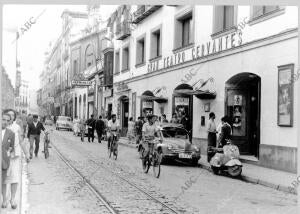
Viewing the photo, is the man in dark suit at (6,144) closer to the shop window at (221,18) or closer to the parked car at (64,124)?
the shop window at (221,18)

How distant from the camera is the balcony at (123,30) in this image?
3167 centimetres

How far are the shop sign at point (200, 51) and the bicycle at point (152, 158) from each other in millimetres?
6506

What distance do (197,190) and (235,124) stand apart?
8.28m

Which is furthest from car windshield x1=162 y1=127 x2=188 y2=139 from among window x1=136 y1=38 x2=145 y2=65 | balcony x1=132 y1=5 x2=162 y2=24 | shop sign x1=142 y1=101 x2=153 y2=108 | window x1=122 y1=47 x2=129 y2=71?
window x1=122 y1=47 x2=129 y2=71

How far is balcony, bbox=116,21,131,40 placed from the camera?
1247 inches

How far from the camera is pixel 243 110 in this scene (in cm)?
1822

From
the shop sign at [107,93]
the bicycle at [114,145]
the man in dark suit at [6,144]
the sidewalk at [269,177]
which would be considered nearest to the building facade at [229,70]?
the sidewalk at [269,177]

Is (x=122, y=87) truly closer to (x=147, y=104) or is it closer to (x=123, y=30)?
(x=123, y=30)

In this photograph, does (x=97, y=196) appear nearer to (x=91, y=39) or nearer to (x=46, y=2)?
(x=46, y=2)

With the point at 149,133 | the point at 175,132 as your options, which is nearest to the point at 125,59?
the point at 175,132

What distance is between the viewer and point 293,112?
1401 centimetres

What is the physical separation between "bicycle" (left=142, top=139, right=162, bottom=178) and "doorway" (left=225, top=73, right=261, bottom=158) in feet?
19.6

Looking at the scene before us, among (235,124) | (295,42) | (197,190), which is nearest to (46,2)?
(197,190)

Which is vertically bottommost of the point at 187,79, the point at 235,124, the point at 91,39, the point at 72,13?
the point at 235,124
